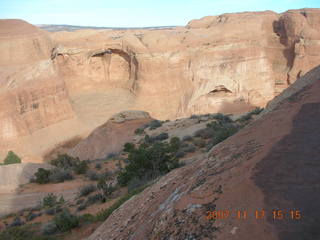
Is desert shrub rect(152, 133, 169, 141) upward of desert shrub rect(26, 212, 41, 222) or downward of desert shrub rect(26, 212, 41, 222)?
upward

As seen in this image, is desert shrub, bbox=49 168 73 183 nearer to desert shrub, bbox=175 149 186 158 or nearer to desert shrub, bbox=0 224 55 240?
desert shrub, bbox=175 149 186 158

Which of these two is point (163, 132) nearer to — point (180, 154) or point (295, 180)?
point (180, 154)

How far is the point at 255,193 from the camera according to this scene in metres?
2.10

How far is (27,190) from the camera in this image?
10469 mm

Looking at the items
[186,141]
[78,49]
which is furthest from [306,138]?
[78,49]

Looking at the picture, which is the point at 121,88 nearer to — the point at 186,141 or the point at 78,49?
the point at 78,49

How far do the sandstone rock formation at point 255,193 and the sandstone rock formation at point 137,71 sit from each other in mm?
17328

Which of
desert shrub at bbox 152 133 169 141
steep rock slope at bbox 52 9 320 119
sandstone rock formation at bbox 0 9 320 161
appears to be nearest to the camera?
desert shrub at bbox 152 133 169 141

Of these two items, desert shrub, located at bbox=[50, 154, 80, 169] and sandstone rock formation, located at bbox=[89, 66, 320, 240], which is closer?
sandstone rock formation, located at bbox=[89, 66, 320, 240]
